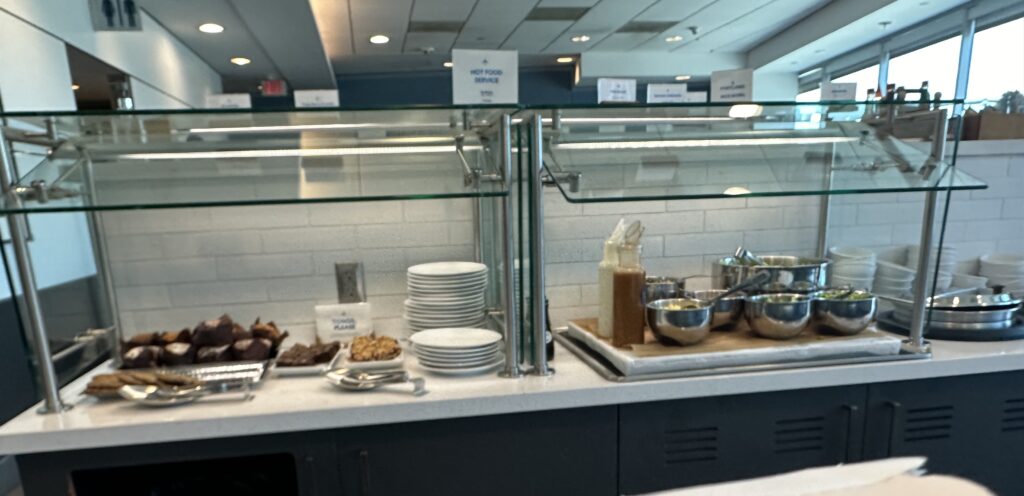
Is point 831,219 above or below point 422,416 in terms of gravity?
above

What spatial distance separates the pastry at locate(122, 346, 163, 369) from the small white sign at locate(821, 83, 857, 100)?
191cm

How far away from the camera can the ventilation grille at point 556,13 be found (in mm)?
4898

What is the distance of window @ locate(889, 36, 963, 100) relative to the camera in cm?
474

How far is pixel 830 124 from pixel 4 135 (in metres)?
1.84

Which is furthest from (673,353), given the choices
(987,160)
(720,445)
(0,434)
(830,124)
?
(987,160)

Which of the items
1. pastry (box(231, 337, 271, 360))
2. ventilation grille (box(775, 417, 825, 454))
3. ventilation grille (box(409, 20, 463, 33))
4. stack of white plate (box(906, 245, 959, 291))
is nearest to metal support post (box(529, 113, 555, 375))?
ventilation grille (box(775, 417, 825, 454))

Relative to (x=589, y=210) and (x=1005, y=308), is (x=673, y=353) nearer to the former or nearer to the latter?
(x=589, y=210)

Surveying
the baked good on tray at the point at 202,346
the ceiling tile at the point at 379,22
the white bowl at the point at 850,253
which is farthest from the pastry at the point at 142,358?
the ceiling tile at the point at 379,22

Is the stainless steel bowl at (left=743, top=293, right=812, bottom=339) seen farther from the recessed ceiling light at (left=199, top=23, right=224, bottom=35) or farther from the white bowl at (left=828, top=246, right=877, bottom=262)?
the recessed ceiling light at (left=199, top=23, right=224, bottom=35)

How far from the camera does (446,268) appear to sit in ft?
4.68

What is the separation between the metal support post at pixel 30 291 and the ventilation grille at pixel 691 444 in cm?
124

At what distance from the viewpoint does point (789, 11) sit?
536 centimetres

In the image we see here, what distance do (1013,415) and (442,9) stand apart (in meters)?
4.78

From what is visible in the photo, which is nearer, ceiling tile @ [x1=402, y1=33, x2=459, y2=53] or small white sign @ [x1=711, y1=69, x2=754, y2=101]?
small white sign @ [x1=711, y1=69, x2=754, y2=101]
